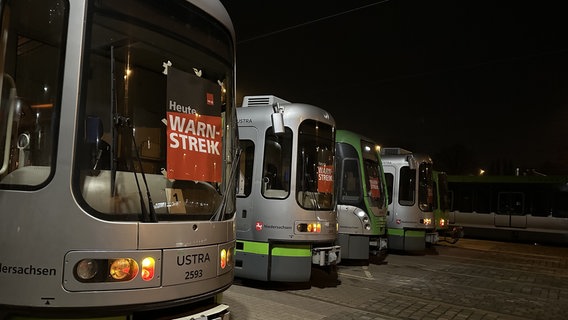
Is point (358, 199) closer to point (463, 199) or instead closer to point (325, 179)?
point (325, 179)

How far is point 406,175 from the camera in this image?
14312mm

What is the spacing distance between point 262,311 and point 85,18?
4.64 meters

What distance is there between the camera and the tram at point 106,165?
2.93 meters

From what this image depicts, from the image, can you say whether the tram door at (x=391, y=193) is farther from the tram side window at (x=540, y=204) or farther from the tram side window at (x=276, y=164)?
the tram side window at (x=540, y=204)

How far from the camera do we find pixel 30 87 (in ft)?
10.3

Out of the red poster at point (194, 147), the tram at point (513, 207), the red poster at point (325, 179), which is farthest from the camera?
the tram at point (513, 207)

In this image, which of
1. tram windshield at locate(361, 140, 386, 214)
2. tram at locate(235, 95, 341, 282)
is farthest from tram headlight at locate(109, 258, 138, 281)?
tram windshield at locate(361, 140, 386, 214)

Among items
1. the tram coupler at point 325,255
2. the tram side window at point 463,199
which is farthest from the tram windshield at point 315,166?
the tram side window at point 463,199

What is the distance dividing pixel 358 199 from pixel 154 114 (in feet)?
25.2

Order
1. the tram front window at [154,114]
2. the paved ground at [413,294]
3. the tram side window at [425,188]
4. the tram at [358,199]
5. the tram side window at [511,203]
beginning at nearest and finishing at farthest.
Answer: the tram front window at [154,114] → the paved ground at [413,294] → the tram at [358,199] → the tram side window at [425,188] → the tram side window at [511,203]

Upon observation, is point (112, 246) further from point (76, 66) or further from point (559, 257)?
point (559, 257)

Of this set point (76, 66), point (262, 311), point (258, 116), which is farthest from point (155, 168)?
point (258, 116)

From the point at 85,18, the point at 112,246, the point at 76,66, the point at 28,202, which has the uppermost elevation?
the point at 85,18

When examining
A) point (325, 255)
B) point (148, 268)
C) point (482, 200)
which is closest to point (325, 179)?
point (325, 255)
